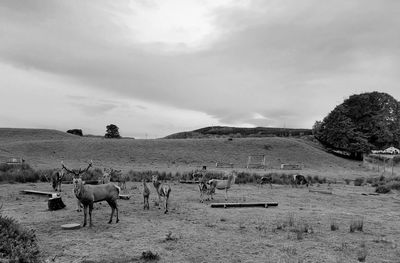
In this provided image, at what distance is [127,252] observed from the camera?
9547 millimetres

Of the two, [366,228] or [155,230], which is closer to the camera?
[155,230]

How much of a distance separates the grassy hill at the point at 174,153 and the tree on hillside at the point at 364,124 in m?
3.61

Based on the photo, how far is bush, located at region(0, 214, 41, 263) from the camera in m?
7.89

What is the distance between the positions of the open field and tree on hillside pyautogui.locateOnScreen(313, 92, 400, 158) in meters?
42.5

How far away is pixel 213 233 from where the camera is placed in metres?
11.9

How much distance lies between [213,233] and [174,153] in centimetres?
4403

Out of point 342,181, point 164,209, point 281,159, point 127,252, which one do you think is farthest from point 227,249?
point 281,159

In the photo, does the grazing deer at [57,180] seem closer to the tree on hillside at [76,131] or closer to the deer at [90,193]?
the deer at [90,193]

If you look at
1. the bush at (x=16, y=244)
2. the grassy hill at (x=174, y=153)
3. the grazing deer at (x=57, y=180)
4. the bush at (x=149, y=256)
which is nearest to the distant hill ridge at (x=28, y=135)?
the grassy hill at (x=174, y=153)

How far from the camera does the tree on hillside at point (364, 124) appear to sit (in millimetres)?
58312

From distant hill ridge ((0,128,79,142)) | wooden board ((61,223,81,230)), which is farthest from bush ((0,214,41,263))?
distant hill ridge ((0,128,79,142))

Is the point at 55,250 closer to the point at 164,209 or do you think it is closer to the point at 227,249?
the point at 227,249

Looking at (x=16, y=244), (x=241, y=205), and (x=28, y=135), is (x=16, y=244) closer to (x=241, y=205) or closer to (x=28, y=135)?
(x=241, y=205)

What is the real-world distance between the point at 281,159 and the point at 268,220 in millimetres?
44100
